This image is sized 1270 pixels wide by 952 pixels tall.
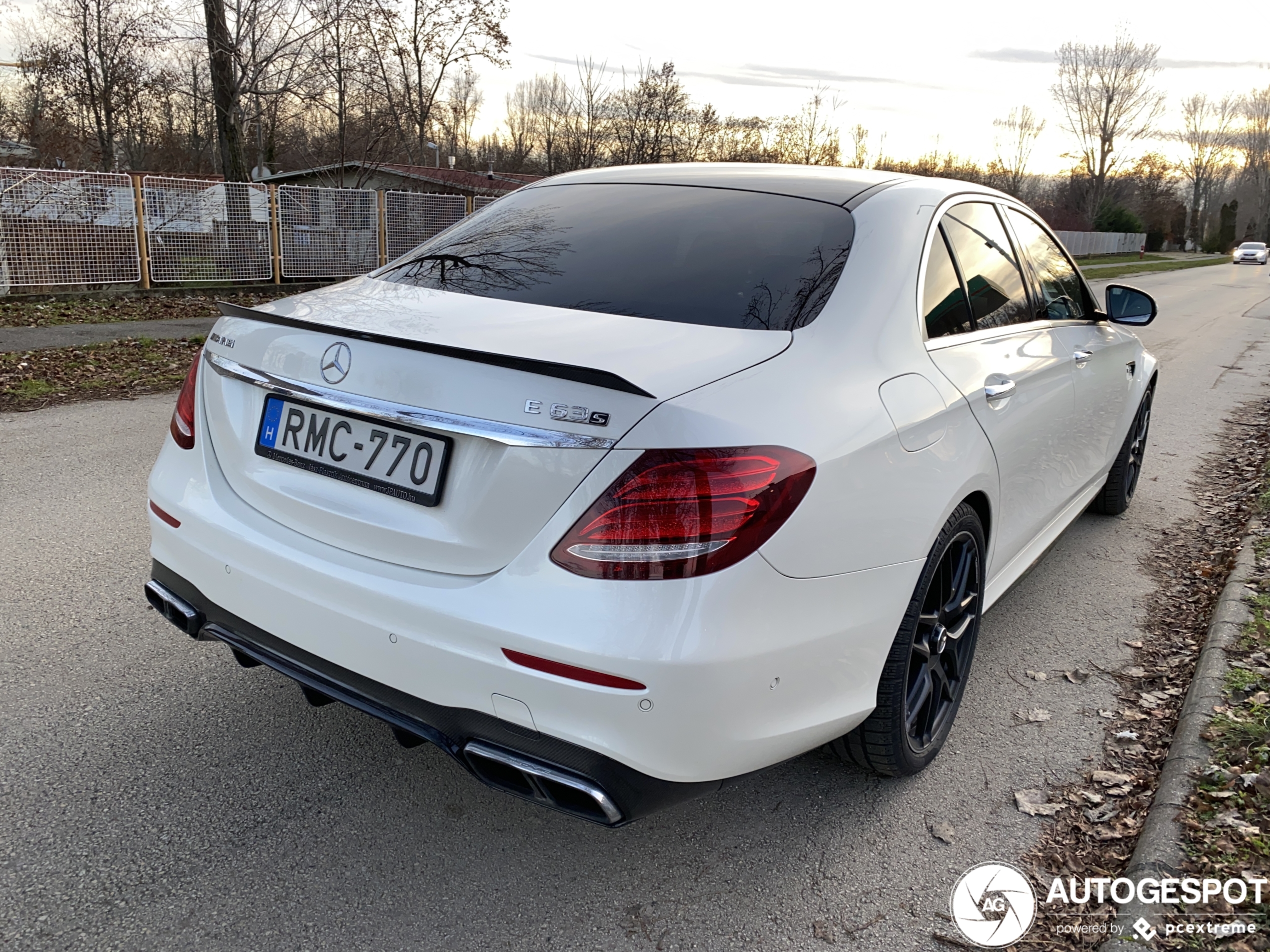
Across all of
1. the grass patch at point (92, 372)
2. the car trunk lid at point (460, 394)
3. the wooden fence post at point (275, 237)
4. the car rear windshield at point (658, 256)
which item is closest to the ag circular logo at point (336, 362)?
the car trunk lid at point (460, 394)

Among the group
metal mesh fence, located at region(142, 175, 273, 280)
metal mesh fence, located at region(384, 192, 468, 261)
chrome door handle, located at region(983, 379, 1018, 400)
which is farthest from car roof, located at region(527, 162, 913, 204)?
metal mesh fence, located at region(384, 192, 468, 261)

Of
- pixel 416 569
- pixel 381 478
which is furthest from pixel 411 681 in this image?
pixel 381 478

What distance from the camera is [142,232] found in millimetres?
13867

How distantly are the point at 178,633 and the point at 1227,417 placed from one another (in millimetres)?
9278

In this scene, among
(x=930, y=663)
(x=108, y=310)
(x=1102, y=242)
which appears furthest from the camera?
(x=1102, y=242)

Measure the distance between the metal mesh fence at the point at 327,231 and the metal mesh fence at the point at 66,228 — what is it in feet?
8.67

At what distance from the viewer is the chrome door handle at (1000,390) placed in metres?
2.84

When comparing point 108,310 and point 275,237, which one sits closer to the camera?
point 108,310

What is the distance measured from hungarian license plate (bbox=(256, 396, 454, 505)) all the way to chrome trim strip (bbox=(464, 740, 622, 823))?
55 centimetres

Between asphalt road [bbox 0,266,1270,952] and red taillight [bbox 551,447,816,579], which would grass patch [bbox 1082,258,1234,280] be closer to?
asphalt road [bbox 0,266,1270,952]

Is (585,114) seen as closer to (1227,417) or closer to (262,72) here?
(262,72)

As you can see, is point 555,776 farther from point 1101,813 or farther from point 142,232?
point 142,232

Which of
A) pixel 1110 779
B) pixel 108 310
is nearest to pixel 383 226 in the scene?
pixel 108 310

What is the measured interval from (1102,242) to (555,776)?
66971 mm
